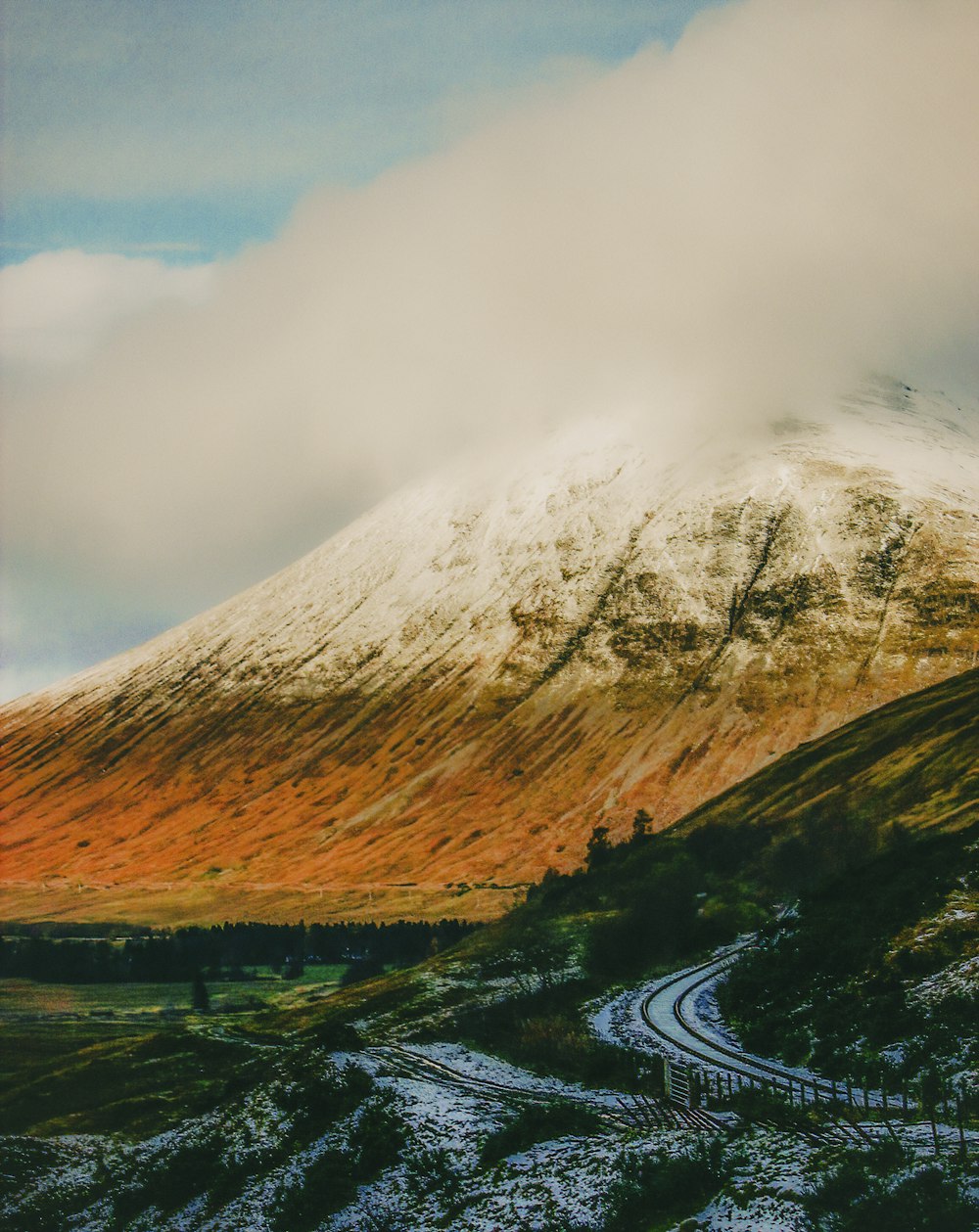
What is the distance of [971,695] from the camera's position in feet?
413

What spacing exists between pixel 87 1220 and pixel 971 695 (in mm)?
99785

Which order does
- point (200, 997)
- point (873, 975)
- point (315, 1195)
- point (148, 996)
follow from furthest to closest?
point (148, 996) < point (200, 997) < point (873, 975) < point (315, 1195)

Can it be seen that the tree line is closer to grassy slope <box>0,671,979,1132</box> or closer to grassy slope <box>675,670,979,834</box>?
grassy slope <box>0,671,979,1132</box>

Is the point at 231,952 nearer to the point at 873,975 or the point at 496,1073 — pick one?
the point at 496,1073

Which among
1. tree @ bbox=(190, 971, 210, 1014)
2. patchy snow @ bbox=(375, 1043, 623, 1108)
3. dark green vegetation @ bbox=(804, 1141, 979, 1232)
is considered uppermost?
tree @ bbox=(190, 971, 210, 1014)

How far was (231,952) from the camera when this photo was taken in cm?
16375

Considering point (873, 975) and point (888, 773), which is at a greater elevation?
point (888, 773)

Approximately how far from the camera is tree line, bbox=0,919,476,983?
146m

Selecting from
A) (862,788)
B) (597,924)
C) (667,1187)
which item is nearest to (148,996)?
(597,924)

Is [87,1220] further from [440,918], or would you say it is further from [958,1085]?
[440,918]

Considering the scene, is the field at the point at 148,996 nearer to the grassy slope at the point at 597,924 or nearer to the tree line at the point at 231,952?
the tree line at the point at 231,952

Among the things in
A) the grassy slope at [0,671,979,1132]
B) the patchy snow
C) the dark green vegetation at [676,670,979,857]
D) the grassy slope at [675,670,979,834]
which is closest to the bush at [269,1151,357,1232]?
the patchy snow

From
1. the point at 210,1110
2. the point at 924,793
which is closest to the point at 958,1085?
the point at 210,1110

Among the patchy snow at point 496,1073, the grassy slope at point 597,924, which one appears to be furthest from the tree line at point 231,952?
the patchy snow at point 496,1073
